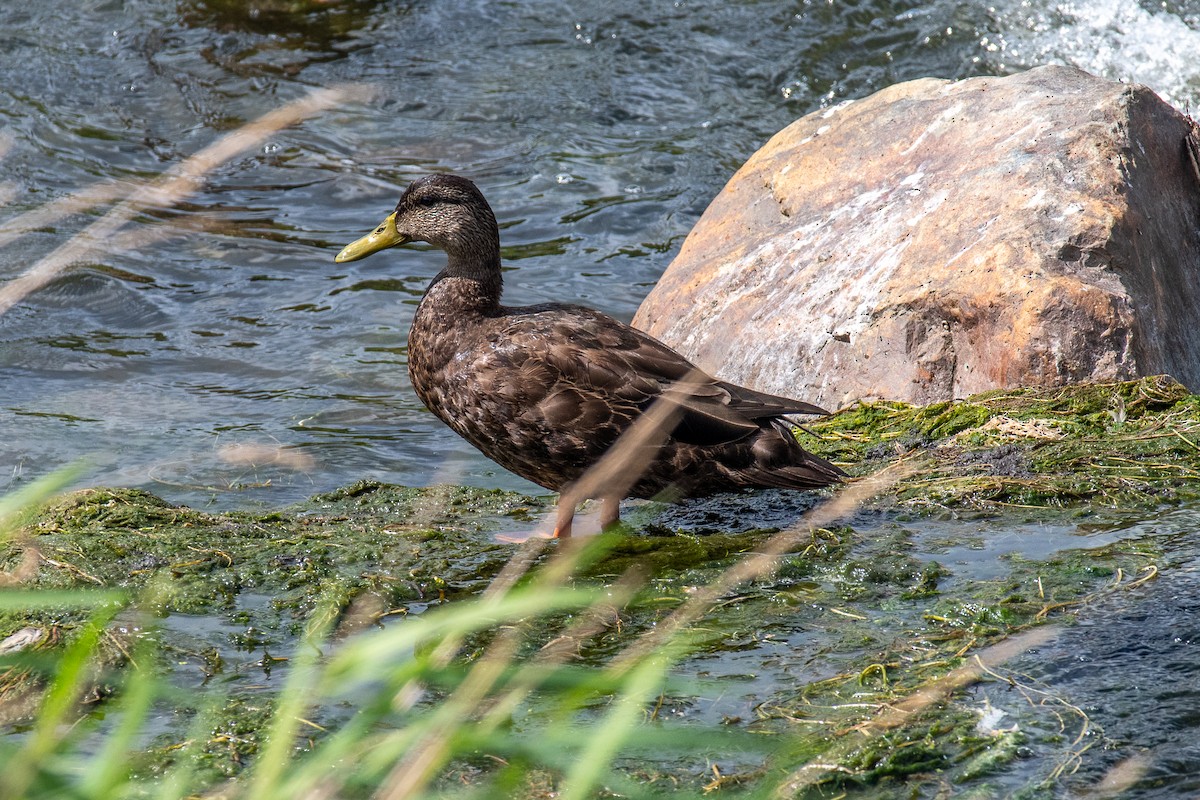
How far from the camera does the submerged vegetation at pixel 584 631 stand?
1.64m

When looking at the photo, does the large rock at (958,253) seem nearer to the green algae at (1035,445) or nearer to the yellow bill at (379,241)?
the green algae at (1035,445)

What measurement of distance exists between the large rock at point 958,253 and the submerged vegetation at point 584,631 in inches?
10.8

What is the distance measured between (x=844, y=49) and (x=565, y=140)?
311 cm

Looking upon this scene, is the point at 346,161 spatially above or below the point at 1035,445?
above

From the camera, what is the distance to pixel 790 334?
625cm

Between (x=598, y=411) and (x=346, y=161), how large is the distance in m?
6.74

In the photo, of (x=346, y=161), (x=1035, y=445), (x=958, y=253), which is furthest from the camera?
(x=346, y=161)

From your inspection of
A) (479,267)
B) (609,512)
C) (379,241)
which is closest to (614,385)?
(609,512)

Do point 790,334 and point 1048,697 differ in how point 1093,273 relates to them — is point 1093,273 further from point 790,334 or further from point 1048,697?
point 1048,697

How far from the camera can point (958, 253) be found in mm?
5922

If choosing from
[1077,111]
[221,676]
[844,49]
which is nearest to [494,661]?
[221,676]

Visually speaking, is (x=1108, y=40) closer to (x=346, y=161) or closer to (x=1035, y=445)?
(x=346, y=161)

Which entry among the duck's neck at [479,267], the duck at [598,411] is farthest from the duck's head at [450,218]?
the duck at [598,411]

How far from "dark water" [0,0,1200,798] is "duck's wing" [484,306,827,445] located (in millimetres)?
1696
